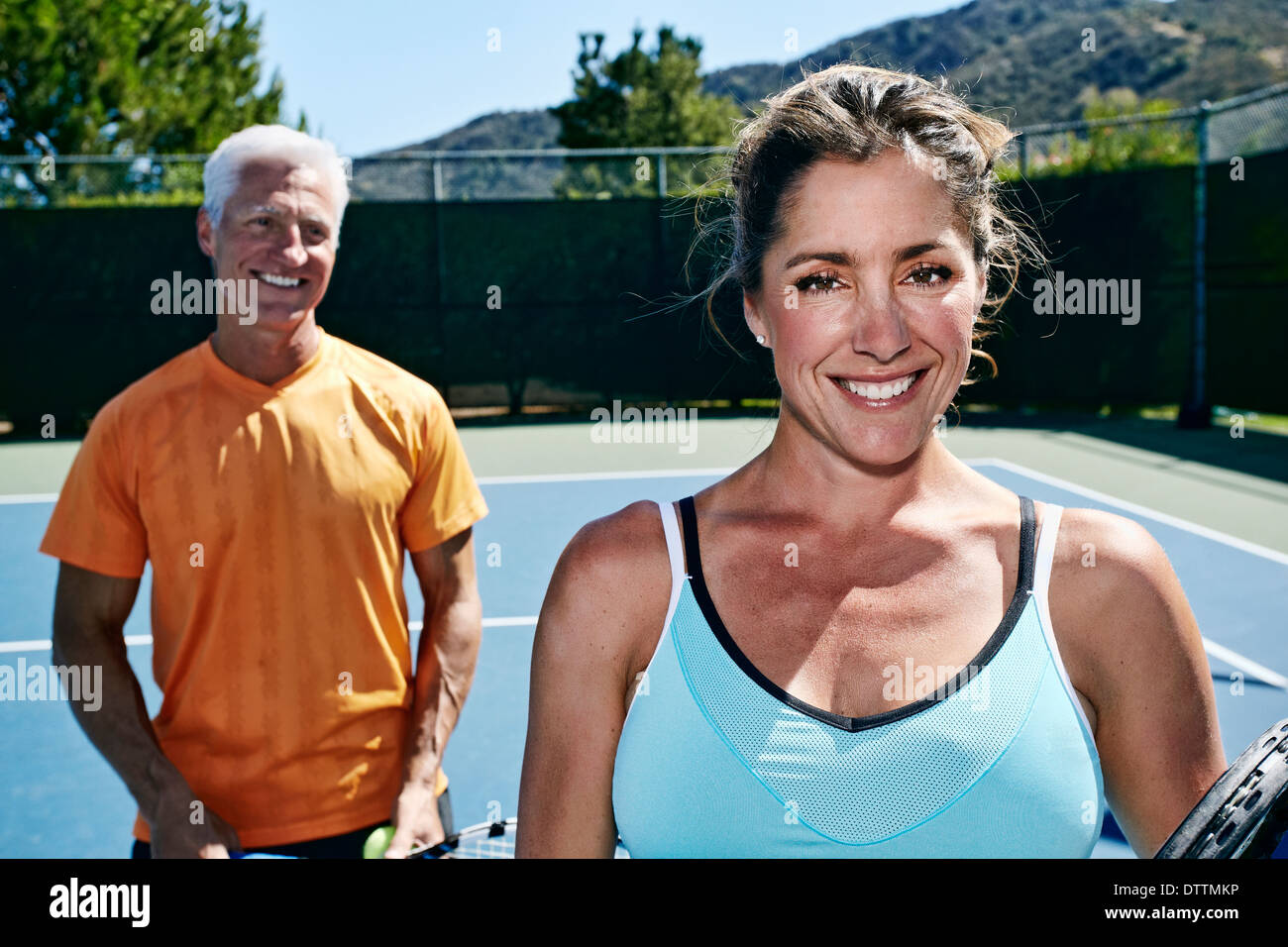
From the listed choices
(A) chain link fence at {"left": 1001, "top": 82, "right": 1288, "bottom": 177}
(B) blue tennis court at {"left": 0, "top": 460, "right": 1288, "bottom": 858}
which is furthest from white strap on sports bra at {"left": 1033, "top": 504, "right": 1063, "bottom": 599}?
(A) chain link fence at {"left": 1001, "top": 82, "right": 1288, "bottom": 177}

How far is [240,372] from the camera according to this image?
225cm

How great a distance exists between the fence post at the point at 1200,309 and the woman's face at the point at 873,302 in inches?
420

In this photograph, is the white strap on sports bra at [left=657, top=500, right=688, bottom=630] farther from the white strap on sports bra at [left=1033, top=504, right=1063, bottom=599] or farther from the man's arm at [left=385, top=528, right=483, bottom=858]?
the man's arm at [left=385, top=528, right=483, bottom=858]

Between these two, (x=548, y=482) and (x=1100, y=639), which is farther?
(x=548, y=482)

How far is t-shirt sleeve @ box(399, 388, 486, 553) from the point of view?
228 cm

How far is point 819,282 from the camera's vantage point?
1.32 meters

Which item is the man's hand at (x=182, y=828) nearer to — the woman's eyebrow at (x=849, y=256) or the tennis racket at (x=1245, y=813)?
the woman's eyebrow at (x=849, y=256)

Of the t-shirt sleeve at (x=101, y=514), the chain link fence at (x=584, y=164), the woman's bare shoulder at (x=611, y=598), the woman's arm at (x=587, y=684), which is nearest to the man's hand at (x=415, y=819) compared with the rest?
the t-shirt sleeve at (x=101, y=514)

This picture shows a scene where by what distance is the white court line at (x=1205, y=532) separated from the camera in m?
4.26

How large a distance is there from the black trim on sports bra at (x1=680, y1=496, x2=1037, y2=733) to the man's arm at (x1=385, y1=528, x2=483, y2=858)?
101 cm

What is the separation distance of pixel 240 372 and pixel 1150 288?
1139 centimetres
